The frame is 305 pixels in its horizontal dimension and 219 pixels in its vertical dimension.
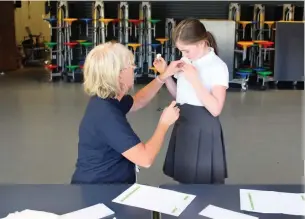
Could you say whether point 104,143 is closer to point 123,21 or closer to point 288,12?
point 123,21

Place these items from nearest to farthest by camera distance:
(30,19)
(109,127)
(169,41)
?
(109,127)
(169,41)
(30,19)

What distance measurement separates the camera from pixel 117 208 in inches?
71.4

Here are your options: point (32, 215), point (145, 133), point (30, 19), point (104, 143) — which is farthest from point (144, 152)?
point (30, 19)

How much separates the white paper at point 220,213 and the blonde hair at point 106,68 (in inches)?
26.8

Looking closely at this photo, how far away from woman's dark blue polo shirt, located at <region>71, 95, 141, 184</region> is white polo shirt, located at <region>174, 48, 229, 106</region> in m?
0.51

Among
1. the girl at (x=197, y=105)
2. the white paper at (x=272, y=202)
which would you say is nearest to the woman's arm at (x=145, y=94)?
the girl at (x=197, y=105)

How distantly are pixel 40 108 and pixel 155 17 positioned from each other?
4.52 meters

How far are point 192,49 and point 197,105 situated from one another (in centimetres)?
→ 32

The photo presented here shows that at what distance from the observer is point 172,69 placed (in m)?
2.59

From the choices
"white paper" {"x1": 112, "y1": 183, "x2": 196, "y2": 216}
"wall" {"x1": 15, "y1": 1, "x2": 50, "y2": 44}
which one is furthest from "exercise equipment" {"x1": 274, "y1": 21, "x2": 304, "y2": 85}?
"wall" {"x1": 15, "y1": 1, "x2": 50, "y2": 44}

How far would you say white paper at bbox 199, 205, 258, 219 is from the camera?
1738mm

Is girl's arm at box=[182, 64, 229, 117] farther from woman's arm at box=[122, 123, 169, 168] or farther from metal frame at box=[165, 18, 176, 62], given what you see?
metal frame at box=[165, 18, 176, 62]

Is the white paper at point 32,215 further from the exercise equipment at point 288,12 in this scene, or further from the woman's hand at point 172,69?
the exercise equipment at point 288,12

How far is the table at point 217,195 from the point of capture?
1.77 meters
